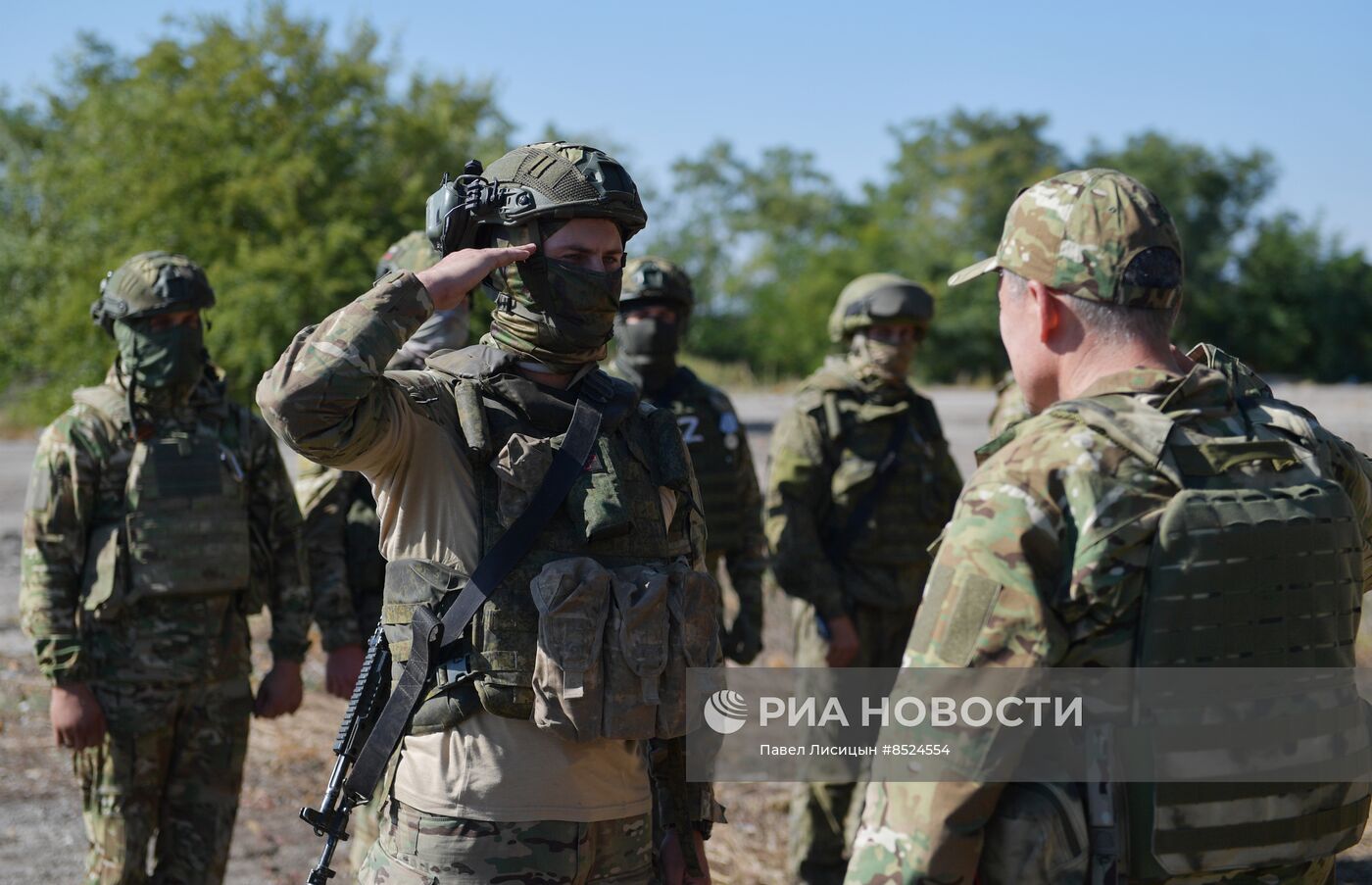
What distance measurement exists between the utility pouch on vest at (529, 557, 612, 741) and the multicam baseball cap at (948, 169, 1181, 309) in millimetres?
1166

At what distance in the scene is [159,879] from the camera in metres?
4.48

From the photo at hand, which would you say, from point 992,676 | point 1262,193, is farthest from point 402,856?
point 1262,193

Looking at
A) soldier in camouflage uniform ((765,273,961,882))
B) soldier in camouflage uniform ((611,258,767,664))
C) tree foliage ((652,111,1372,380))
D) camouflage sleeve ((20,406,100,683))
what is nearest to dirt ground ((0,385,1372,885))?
soldier in camouflage uniform ((765,273,961,882))

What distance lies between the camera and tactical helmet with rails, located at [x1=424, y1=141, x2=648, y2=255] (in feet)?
10.0

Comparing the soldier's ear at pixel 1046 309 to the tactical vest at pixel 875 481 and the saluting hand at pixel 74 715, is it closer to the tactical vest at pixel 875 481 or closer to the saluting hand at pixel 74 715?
the tactical vest at pixel 875 481

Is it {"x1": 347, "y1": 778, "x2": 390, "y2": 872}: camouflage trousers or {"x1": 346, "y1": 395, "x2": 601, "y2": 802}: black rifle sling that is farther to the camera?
{"x1": 347, "y1": 778, "x2": 390, "y2": 872}: camouflage trousers

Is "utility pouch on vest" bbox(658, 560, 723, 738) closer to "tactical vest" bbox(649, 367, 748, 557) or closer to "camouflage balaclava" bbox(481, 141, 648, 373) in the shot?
"camouflage balaclava" bbox(481, 141, 648, 373)

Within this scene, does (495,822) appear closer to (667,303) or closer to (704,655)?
(704,655)

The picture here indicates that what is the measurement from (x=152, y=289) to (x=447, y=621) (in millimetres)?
2402

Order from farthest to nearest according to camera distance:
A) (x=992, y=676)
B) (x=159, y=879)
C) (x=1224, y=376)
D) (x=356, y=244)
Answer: (x=356, y=244)
(x=159, y=879)
(x=1224, y=376)
(x=992, y=676)

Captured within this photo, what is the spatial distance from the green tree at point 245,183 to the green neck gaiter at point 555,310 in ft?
30.2

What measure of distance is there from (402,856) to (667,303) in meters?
3.50

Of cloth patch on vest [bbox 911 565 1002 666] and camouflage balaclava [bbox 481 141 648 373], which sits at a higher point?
camouflage balaclava [bbox 481 141 648 373]

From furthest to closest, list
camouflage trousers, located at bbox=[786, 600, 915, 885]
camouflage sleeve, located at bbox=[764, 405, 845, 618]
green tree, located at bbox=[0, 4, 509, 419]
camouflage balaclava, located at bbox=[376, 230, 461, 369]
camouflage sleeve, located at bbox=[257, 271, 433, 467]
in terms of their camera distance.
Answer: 1. green tree, located at bbox=[0, 4, 509, 419]
2. camouflage sleeve, located at bbox=[764, 405, 845, 618]
3. camouflage trousers, located at bbox=[786, 600, 915, 885]
4. camouflage balaclava, located at bbox=[376, 230, 461, 369]
5. camouflage sleeve, located at bbox=[257, 271, 433, 467]
